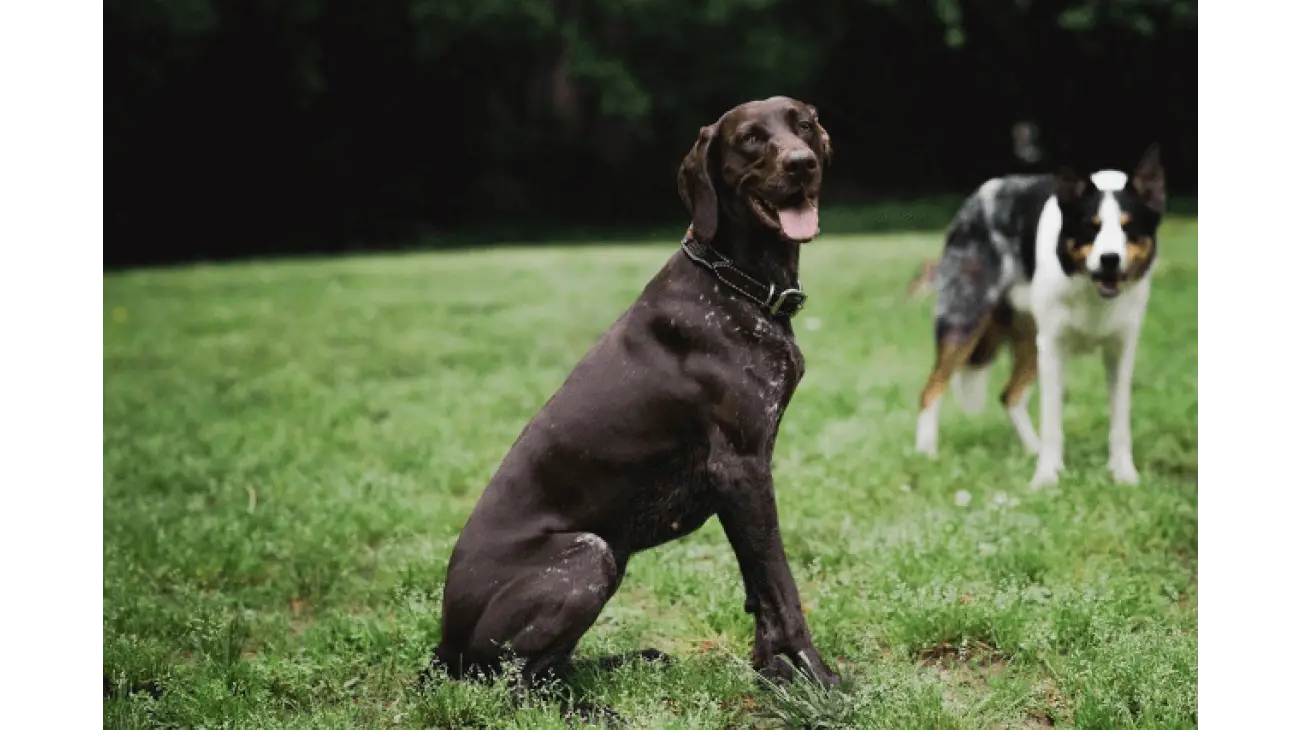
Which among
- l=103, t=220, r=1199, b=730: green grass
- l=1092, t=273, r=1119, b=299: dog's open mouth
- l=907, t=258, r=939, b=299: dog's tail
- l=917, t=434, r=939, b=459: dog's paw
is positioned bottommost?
l=103, t=220, r=1199, b=730: green grass

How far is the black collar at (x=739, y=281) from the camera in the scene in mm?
3617

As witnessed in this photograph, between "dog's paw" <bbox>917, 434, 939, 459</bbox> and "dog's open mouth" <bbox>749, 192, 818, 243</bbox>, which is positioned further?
"dog's paw" <bbox>917, 434, 939, 459</bbox>

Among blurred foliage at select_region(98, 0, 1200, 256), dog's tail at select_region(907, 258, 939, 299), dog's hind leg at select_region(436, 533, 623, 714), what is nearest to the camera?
dog's hind leg at select_region(436, 533, 623, 714)

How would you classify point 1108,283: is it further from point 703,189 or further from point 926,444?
point 703,189

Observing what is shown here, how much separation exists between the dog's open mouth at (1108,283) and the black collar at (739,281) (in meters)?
2.49

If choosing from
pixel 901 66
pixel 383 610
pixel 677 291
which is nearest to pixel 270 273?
pixel 383 610

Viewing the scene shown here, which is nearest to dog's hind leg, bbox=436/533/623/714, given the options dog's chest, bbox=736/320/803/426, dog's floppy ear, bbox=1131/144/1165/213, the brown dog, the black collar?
the brown dog

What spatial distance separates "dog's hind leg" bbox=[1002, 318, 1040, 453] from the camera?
21.7 feet

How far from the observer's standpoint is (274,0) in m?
24.6

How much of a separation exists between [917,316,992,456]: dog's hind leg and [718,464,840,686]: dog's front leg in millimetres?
3163

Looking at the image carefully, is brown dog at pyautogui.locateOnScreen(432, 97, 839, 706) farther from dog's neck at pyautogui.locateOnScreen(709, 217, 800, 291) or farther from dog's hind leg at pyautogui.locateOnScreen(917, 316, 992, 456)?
dog's hind leg at pyautogui.locateOnScreen(917, 316, 992, 456)

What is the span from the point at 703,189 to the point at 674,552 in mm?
2240

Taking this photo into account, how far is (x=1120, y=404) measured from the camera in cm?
605

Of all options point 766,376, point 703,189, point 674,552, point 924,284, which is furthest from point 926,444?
point 924,284
